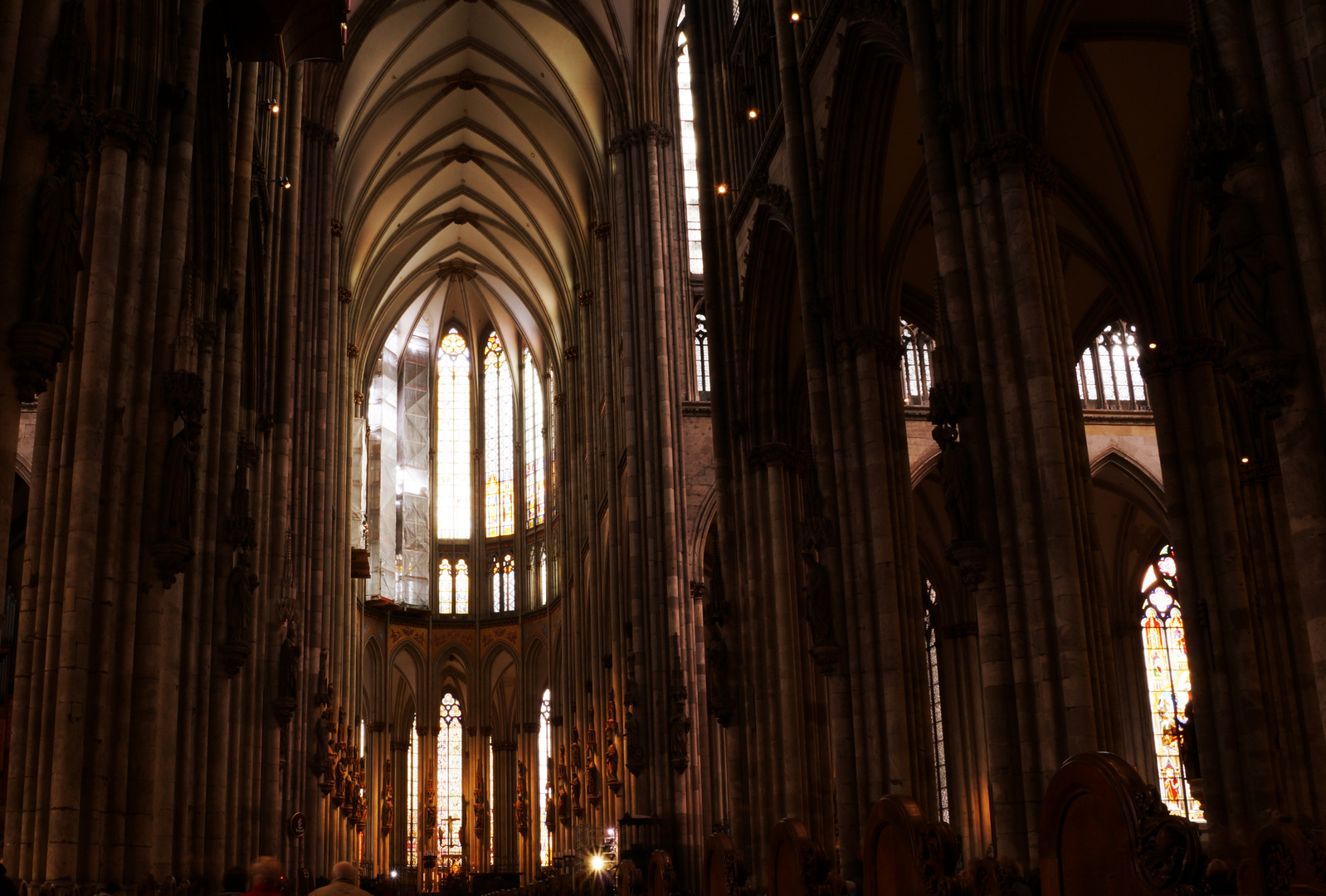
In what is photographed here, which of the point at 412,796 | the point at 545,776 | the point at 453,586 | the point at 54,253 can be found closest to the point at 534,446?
the point at 453,586

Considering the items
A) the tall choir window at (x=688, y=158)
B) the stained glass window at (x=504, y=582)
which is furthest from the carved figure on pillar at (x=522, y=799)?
the tall choir window at (x=688, y=158)

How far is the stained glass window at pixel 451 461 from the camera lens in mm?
49156

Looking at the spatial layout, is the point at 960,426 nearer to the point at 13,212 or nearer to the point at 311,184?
the point at 13,212

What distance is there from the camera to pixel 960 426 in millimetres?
11852

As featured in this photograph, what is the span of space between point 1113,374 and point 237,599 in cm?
1992

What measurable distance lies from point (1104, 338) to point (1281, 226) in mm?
21234

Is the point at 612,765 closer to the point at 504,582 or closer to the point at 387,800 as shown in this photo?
the point at 387,800

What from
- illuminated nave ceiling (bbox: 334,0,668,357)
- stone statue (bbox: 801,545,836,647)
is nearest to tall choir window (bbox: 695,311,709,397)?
illuminated nave ceiling (bbox: 334,0,668,357)

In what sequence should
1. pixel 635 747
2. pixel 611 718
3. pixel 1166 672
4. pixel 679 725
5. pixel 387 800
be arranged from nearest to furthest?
pixel 679 725
pixel 635 747
pixel 1166 672
pixel 611 718
pixel 387 800

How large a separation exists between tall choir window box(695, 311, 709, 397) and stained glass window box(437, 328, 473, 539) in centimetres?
2205

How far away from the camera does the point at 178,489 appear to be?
11086 millimetres

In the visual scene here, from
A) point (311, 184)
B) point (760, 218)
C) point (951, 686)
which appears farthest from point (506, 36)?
point (951, 686)

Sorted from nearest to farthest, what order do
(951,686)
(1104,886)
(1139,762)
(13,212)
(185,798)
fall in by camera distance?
1. (1104,886)
2. (13,212)
3. (185,798)
4. (1139,762)
5. (951,686)

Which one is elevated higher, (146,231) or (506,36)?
(506,36)
